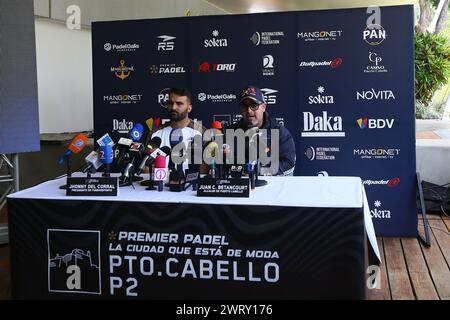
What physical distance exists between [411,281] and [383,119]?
129 cm

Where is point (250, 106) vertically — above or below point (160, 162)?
above

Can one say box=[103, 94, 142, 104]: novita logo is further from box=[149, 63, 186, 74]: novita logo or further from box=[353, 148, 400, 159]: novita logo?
box=[353, 148, 400, 159]: novita logo

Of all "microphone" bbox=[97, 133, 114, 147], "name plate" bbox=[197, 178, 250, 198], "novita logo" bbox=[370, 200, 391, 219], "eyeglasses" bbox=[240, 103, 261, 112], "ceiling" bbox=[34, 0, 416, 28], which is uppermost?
"ceiling" bbox=[34, 0, 416, 28]

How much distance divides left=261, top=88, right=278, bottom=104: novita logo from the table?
1717 mm

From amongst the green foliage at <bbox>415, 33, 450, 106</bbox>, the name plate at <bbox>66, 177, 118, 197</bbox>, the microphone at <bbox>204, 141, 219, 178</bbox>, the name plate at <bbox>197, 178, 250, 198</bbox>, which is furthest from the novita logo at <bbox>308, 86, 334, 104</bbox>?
the green foliage at <bbox>415, 33, 450, 106</bbox>

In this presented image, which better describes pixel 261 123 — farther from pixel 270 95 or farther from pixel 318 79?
A: pixel 318 79

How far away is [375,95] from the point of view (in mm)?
3895

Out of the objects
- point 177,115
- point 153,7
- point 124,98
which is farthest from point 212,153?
point 153,7

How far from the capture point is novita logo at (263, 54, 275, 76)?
4027 mm

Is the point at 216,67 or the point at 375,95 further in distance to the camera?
the point at 216,67

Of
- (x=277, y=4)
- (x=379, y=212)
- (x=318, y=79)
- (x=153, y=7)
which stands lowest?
(x=379, y=212)

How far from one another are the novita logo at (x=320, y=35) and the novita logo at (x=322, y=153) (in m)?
0.78

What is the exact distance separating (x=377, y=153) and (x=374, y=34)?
83 centimetres

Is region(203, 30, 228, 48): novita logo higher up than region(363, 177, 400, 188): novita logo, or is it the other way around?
region(203, 30, 228, 48): novita logo
